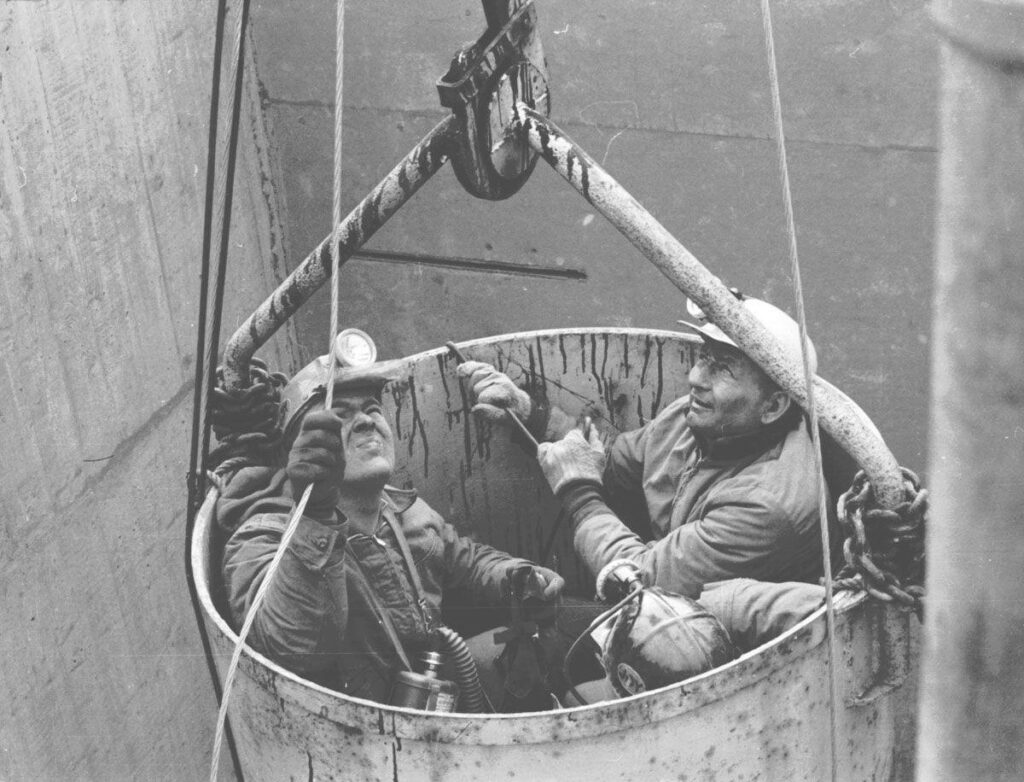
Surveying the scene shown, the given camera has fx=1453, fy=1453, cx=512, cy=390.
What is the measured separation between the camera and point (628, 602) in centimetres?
317

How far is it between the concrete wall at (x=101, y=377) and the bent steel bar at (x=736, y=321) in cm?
216

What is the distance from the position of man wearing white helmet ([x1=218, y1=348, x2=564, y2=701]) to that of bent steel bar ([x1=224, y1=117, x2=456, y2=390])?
213 millimetres

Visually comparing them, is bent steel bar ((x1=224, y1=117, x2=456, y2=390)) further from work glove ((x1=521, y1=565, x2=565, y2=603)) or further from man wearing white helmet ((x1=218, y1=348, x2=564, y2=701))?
work glove ((x1=521, y1=565, x2=565, y2=603))

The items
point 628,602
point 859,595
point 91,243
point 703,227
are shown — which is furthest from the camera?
point 703,227

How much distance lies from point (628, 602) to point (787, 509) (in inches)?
22.2

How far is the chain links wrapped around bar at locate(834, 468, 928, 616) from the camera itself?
9.36 feet

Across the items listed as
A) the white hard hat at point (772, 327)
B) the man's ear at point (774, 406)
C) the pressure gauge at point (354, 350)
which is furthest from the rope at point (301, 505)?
the man's ear at point (774, 406)

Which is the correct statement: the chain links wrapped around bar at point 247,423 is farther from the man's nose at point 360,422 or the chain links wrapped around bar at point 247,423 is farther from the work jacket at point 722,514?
the work jacket at point 722,514

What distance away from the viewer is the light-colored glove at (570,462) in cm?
400

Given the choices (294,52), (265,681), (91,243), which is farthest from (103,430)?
(265,681)

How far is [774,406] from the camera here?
12.2 feet

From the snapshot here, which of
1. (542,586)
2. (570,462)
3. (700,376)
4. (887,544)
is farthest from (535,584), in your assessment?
(887,544)

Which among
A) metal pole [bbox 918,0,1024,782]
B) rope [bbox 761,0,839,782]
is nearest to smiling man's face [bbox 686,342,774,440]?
rope [bbox 761,0,839,782]

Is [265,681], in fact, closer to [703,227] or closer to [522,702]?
[522,702]
